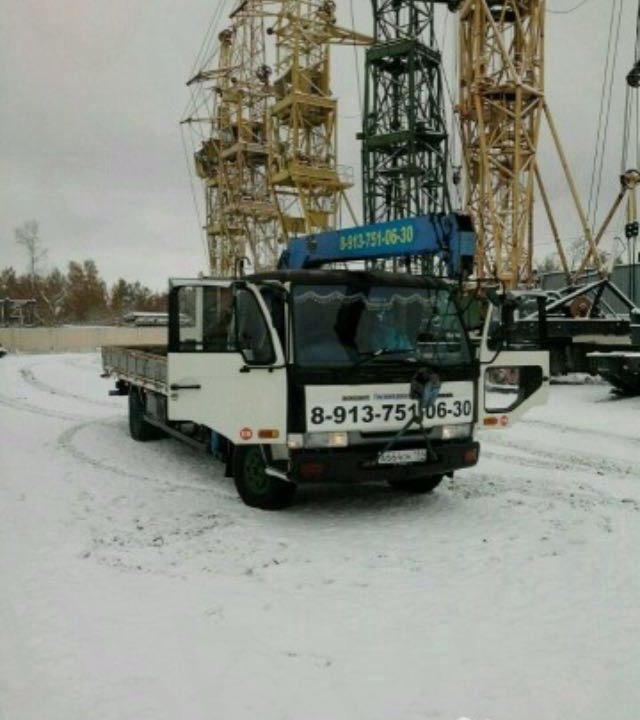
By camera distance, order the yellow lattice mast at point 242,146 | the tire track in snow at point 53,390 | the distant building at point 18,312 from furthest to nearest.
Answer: the distant building at point 18,312 → the yellow lattice mast at point 242,146 → the tire track in snow at point 53,390

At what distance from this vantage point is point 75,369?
27906 millimetres

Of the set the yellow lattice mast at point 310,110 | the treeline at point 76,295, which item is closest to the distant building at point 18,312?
the treeline at point 76,295

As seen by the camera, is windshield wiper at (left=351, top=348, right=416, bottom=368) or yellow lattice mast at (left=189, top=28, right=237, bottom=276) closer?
windshield wiper at (left=351, top=348, right=416, bottom=368)

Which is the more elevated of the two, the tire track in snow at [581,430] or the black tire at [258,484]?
the black tire at [258,484]

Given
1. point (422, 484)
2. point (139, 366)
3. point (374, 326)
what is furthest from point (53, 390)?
point (374, 326)

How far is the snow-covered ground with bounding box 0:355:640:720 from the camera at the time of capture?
11.6 ft

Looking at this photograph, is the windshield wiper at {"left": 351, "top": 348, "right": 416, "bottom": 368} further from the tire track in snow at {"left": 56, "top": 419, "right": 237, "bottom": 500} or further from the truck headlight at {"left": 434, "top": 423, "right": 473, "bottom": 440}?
the tire track in snow at {"left": 56, "top": 419, "right": 237, "bottom": 500}

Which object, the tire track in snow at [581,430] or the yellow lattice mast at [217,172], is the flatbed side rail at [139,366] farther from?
the yellow lattice mast at [217,172]

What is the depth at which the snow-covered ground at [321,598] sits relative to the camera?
3541 mm

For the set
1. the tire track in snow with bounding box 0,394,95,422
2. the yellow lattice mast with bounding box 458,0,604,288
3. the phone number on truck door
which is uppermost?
the yellow lattice mast with bounding box 458,0,604,288

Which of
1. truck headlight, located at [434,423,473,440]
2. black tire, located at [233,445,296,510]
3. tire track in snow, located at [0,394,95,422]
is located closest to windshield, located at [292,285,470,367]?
truck headlight, located at [434,423,473,440]

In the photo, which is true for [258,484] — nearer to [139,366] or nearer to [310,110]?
[139,366]

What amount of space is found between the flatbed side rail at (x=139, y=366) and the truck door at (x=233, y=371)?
1.93 meters

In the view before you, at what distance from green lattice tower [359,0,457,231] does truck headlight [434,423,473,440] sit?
20121 mm
